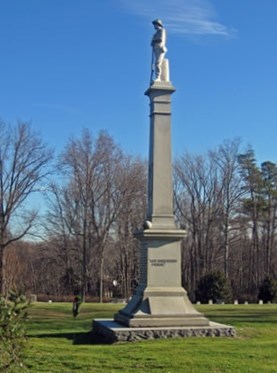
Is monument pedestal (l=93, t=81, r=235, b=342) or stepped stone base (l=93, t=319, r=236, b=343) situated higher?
monument pedestal (l=93, t=81, r=235, b=342)

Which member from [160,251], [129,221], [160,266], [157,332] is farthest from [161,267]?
[129,221]

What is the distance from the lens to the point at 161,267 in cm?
1520

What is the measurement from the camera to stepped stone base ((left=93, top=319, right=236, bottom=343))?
530 inches

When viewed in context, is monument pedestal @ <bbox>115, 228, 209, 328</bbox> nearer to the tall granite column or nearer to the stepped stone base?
the tall granite column

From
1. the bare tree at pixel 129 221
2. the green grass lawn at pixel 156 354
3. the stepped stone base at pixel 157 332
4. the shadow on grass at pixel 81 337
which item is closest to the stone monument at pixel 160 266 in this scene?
the stepped stone base at pixel 157 332

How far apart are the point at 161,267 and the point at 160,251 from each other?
0.39 metres

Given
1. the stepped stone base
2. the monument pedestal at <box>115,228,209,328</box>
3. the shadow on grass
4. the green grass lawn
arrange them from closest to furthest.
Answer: the green grass lawn
the stepped stone base
the shadow on grass
the monument pedestal at <box>115,228,209,328</box>

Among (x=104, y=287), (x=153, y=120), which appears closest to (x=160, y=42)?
(x=153, y=120)

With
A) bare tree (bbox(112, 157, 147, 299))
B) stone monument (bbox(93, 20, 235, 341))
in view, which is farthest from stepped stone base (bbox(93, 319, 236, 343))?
bare tree (bbox(112, 157, 147, 299))

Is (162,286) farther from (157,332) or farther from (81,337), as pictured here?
(81,337)

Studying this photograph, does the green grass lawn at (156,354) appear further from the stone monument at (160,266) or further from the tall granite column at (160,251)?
the tall granite column at (160,251)

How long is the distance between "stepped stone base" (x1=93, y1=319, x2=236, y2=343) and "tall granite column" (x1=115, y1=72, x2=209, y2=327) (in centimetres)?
33

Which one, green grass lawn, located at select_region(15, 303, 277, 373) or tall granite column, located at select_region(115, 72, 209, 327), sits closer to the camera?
green grass lawn, located at select_region(15, 303, 277, 373)

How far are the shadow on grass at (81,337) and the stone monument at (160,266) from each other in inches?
8.3
